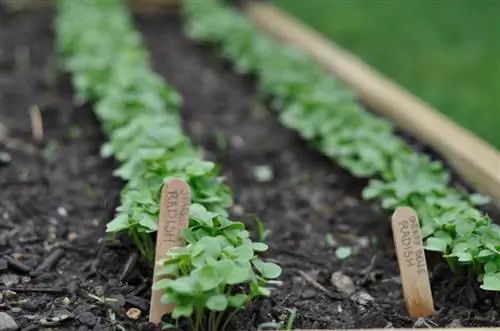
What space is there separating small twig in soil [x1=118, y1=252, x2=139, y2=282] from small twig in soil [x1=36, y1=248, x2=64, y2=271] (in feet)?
0.64

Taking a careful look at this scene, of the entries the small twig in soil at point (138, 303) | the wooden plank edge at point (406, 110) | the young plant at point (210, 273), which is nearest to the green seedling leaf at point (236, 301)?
the young plant at point (210, 273)

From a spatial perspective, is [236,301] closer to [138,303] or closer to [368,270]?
[138,303]

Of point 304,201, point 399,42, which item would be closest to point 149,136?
point 304,201

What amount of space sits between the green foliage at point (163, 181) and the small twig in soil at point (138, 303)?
0.13 metres

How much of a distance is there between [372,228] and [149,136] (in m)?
0.71

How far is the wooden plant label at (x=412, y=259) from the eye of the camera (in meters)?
1.71

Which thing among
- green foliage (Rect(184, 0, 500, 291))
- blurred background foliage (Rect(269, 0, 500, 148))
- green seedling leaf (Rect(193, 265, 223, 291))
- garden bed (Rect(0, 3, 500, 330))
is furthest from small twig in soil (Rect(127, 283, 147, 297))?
blurred background foliage (Rect(269, 0, 500, 148))

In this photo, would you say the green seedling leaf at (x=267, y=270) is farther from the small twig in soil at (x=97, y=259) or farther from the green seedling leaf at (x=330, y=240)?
the green seedling leaf at (x=330, y=240)

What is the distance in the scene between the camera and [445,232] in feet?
6.06

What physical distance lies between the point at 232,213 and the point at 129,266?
0.51m

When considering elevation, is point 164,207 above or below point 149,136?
below

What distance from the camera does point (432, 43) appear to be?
156 inches

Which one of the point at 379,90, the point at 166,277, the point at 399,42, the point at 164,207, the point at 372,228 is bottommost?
the point at 166,277

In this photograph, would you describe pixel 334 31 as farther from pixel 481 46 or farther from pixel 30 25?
pixel 30 25
